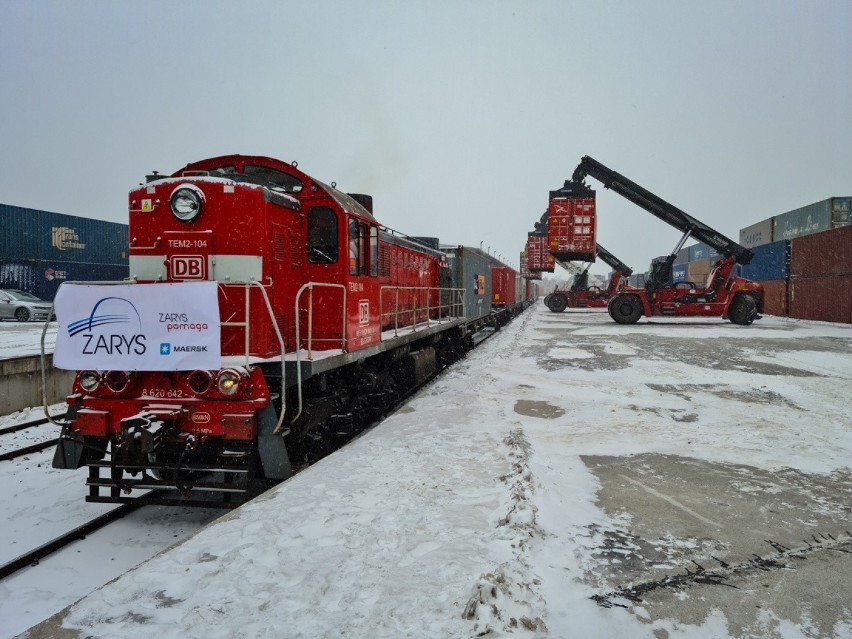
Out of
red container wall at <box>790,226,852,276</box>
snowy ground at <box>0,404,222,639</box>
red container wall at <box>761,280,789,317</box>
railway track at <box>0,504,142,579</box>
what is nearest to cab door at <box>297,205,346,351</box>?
snowy ground at <box>0,404,222,639</box>

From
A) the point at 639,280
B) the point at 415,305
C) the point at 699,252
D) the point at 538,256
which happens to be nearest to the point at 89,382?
the point at 415,305

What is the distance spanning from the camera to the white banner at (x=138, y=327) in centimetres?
424

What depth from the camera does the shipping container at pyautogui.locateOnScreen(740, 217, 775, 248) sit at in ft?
123

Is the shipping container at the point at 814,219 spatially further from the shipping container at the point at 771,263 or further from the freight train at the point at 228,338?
the freight train at the point at 228,338

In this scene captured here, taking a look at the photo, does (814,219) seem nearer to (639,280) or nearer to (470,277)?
(639,280)

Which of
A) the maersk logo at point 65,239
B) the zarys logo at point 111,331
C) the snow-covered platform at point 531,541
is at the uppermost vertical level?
the maersk logo at point 65,239

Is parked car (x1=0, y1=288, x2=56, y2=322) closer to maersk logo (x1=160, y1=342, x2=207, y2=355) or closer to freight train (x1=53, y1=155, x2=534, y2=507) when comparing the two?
freight train (x1=53, y1=155, x2=534, y2=507)

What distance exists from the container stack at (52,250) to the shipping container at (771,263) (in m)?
33.9

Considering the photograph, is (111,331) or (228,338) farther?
(228,338)

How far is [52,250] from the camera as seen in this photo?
26.2m

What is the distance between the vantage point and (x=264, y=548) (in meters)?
3.11

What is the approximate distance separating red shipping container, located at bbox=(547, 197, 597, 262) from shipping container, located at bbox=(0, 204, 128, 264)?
2437 cm

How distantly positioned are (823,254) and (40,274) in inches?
1459

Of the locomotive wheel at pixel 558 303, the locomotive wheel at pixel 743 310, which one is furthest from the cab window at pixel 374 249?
the locomotive wheel at pixel 558 303
